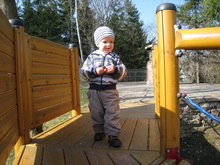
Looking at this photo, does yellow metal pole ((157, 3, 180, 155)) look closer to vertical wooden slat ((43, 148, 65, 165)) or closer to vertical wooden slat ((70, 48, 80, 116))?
vertical wooden slat ((43, 148, 65, 165))

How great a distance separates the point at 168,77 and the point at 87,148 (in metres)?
1.09

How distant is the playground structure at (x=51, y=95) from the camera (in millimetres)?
1608

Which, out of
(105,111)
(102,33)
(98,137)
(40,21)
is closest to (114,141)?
(98,137)

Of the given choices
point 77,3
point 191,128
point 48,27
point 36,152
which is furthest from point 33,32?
point 36,152

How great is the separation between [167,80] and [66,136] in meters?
1.45

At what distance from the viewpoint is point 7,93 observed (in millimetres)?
1725

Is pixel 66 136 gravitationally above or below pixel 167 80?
below

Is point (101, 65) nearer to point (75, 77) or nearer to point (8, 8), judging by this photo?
point (75, 77)

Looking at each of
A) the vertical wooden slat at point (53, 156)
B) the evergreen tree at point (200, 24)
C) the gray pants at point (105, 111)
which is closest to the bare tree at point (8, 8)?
the gray pants at point (105, 111)

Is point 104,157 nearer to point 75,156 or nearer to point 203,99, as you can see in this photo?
point 75,156

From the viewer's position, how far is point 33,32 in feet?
61.7

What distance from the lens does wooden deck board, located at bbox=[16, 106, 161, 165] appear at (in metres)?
1.79

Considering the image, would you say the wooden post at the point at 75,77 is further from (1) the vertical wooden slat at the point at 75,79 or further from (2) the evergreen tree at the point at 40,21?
(2) the evergreen tree at the point at 40,21

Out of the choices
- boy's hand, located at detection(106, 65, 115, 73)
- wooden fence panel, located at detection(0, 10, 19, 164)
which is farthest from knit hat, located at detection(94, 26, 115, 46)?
wooden fence panel, located at detection(0, 10, 19, 164)
